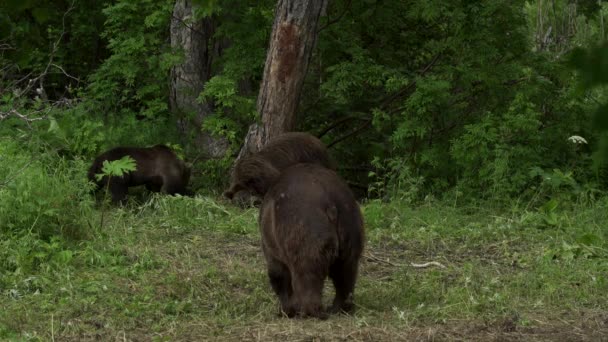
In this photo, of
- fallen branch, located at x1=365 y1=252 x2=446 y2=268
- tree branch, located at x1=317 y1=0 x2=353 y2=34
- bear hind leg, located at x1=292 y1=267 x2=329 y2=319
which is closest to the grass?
fallen branch, located at x1=365 y1=252 x2=446 y2=268

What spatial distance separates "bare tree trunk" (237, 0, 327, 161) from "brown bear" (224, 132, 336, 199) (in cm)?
463

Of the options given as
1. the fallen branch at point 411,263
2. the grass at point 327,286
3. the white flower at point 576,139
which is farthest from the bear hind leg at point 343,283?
the white flower at point 576,139

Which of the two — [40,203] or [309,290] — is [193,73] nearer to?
[40,203]

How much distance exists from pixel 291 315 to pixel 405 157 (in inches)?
236

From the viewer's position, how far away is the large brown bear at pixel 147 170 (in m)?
11.8

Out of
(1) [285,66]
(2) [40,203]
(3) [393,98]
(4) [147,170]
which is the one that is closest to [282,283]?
(2) [40,203]

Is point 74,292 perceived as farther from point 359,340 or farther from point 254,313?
point 359,340

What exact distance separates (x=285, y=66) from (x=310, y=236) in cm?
557

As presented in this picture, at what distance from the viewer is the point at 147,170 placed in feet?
39.0

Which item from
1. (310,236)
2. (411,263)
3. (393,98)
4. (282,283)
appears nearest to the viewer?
(310,236)

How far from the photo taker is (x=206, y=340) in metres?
5.96

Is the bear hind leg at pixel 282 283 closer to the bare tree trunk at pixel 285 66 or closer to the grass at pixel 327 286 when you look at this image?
the grass at pixel 327 286

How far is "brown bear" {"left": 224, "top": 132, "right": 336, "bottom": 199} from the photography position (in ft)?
21.5

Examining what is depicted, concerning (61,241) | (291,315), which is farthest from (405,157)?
(291,315)
